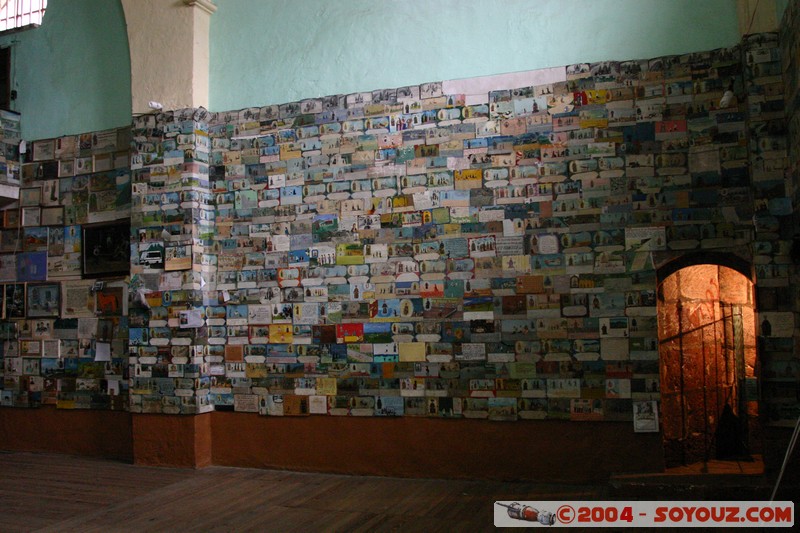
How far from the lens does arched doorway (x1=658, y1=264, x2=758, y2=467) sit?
6.19 meters

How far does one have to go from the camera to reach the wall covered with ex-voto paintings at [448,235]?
5.13m

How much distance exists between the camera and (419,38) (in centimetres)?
598

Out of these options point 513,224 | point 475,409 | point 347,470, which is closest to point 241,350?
point 347,470

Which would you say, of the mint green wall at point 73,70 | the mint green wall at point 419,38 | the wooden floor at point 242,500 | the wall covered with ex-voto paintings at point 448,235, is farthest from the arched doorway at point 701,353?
the mint green wall at point 73,70

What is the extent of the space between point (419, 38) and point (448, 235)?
5.96 feet

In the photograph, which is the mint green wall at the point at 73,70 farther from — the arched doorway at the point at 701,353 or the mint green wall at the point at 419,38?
the arched doorway at the point at 701,353

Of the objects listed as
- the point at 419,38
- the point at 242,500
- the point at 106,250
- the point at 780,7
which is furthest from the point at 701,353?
the point at 106,250

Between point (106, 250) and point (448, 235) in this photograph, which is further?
point (106, 250)

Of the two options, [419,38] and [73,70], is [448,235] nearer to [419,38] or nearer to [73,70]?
[419,38]

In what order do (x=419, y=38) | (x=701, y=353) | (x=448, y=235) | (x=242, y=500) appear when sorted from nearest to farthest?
(x=242, y=500) < (x=448, y=235) < (x=419, y=38) < (x=701, y=353)

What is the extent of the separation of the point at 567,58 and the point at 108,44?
483cm

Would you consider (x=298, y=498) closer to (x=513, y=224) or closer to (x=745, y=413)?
(x=513, y=224)

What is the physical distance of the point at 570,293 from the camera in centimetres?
538

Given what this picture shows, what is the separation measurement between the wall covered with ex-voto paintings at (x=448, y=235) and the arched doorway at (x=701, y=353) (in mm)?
1291
